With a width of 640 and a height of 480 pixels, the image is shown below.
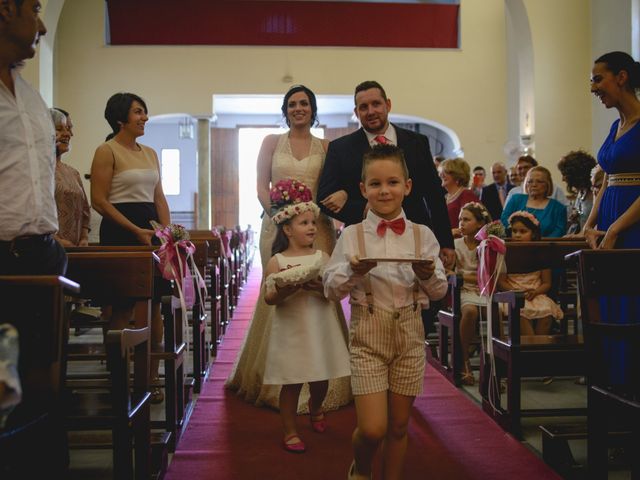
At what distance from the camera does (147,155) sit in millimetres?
4754

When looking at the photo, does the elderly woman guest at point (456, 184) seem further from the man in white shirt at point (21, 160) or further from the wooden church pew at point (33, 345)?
the wooden church pew at point (33, 345)

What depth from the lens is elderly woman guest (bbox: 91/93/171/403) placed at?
4461 mm

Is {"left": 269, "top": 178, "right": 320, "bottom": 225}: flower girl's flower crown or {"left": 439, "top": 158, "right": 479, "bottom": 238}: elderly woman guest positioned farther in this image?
{"left": 439, "top": 158, "right": 479, "bottom": 238}: elderly woman guest

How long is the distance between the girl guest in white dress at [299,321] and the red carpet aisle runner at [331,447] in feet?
0.70

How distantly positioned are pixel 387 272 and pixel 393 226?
0.20 m

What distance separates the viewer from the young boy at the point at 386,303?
2.58 m

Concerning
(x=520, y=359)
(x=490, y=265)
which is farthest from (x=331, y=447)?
(x=490, y=265)

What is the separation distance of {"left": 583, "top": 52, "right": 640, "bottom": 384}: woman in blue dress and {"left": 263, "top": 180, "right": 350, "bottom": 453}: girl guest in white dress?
141 cm

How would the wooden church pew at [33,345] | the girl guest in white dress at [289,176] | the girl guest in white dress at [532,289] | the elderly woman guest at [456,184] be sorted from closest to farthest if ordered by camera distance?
1. the wooden church pew at [33,345]
2. the girl guest in white dress at [289,176]
3. the girl guest in white dress at [532,289]
4. the elderly woman guest at [456,184]

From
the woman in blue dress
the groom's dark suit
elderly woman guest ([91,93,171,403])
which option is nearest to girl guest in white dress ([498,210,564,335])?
the woman in blue dress

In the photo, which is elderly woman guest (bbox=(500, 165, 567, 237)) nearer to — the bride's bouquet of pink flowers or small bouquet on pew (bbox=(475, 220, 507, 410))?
small bouquet on pew (bbox=(475, 220, 507, 410))

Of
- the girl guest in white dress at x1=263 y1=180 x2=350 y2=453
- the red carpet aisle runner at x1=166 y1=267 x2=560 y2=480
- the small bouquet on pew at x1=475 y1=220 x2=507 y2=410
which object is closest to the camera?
the red carpet aisle runner at x1=166 y1=267 x2=560 y2=480

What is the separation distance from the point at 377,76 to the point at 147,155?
11.9 metres

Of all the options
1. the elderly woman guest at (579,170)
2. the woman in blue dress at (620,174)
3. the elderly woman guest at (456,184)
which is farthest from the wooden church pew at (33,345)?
the elderly woman guest at (456,184)
